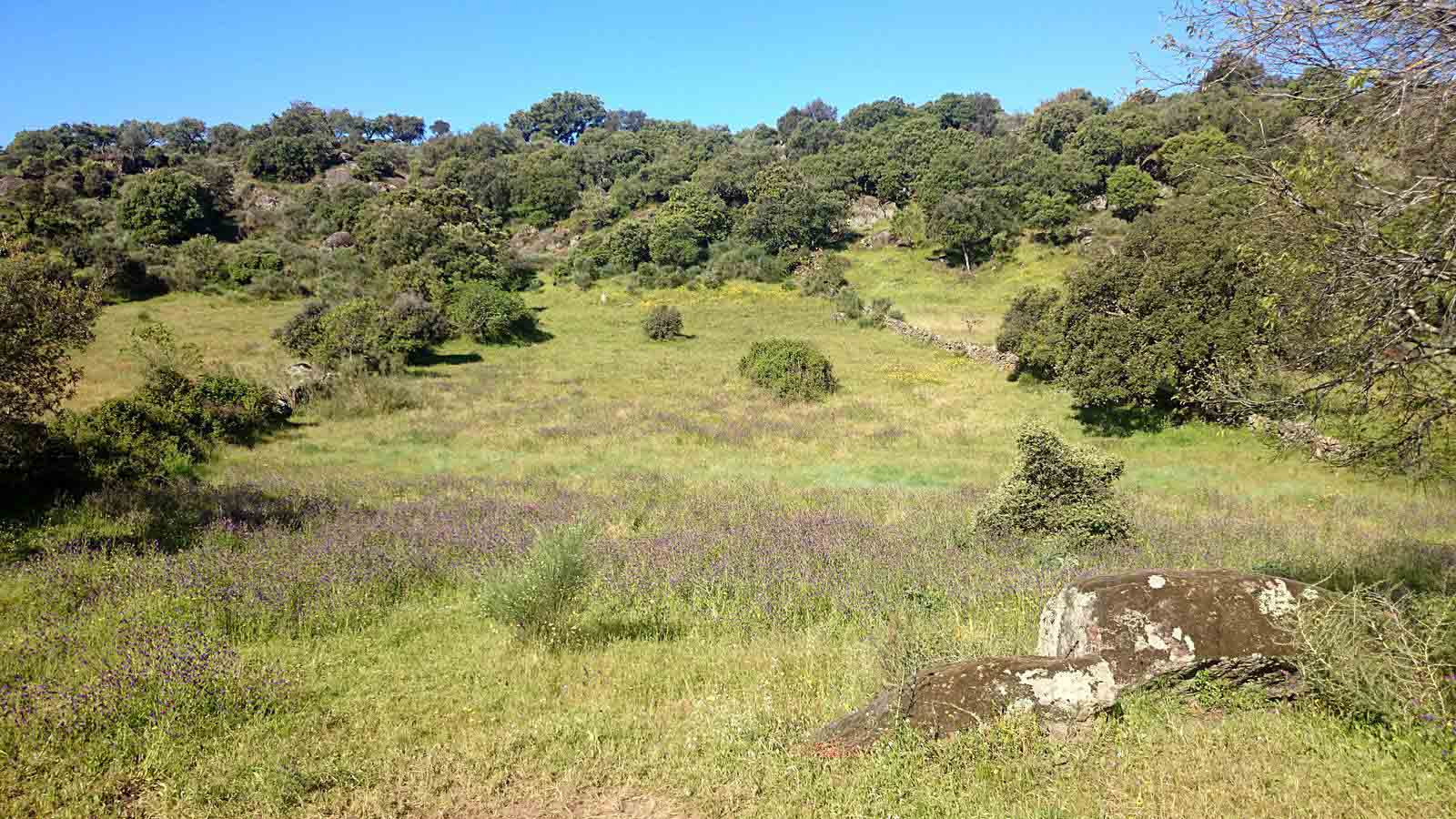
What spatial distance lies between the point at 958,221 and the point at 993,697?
61601 mm

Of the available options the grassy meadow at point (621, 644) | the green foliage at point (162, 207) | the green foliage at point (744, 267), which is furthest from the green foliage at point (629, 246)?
the grassy meadow at point (621, 644)

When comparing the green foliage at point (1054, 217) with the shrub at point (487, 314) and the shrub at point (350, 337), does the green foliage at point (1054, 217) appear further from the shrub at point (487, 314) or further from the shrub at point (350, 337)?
the shrub at point (350, 337)

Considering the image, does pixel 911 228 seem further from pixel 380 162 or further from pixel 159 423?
pixel 380 162

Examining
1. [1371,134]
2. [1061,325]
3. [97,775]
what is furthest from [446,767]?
[1061,325]

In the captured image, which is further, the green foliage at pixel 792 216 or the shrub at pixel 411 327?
the green foliage at pixel 792 216

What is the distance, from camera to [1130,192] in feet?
202

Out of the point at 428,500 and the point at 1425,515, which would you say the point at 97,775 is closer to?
the point at 428,500

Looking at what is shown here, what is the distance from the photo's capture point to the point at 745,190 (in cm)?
8200

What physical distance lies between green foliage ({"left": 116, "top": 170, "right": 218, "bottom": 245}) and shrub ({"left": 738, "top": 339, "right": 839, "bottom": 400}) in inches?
2353

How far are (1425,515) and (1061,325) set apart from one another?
13.9 metres

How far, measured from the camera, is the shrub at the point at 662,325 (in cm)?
4300

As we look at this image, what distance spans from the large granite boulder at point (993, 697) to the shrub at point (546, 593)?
10.3 feet

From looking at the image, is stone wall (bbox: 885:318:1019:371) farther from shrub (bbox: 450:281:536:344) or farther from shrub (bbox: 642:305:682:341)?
shrub (bbox: 450:281:536:344)

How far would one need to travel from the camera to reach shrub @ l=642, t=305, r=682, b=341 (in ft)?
141
